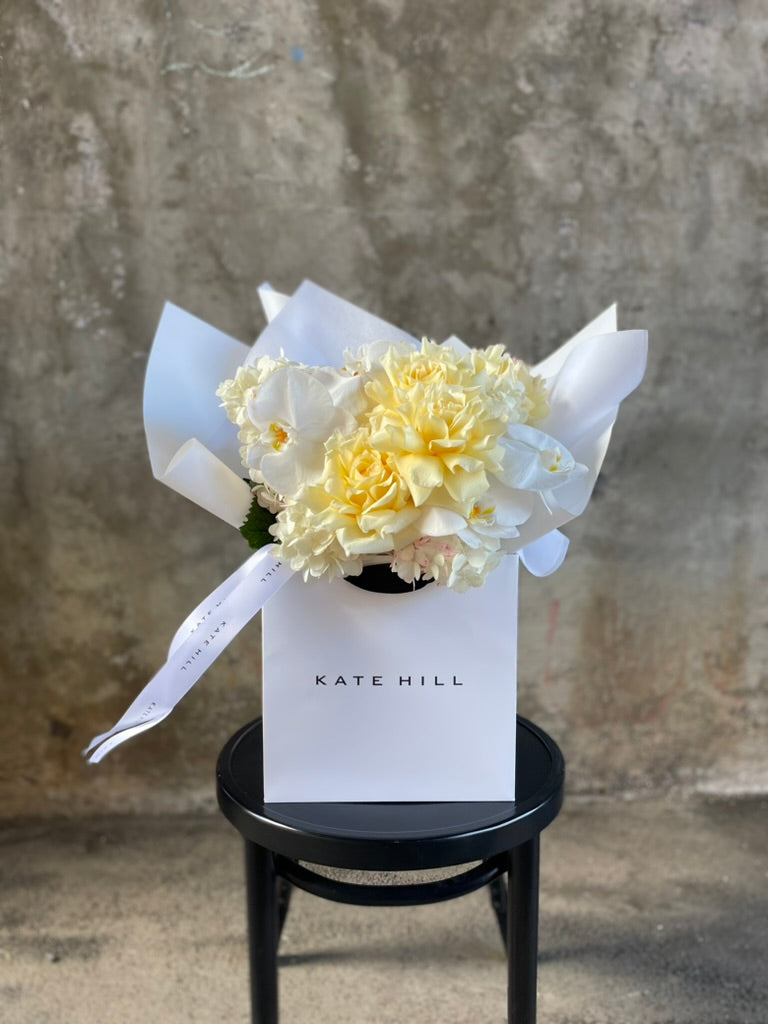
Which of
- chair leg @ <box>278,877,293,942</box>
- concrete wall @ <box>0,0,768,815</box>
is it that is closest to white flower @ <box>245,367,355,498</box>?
chair leg @ <box>278,877,293,942</box>

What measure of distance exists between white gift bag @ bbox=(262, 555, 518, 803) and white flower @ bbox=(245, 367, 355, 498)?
0.15 metres

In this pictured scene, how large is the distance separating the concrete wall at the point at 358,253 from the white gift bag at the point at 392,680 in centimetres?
102

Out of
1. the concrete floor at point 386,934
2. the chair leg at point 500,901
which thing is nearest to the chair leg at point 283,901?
the concrete floor at point 386,934

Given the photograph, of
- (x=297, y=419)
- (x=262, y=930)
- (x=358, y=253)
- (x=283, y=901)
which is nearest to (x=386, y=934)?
(x=283, y=901)

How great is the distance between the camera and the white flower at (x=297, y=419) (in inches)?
39.7

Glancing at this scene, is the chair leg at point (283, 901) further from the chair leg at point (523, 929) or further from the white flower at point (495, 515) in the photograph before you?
the white flower at point (495, 515)

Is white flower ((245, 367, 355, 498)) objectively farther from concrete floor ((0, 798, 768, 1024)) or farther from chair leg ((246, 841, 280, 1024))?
concrete floor ((0, 798, 768, 1024))

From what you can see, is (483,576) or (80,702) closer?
(483,576)

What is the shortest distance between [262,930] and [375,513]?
68cm

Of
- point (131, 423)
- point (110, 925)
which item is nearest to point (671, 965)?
point (110, 925)

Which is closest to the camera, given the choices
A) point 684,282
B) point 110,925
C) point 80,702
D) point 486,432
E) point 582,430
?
point 486,432

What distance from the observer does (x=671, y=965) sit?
5.74 ft

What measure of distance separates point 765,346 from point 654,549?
49 centimetres

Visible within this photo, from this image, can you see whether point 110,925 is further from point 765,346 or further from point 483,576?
point 765,346
